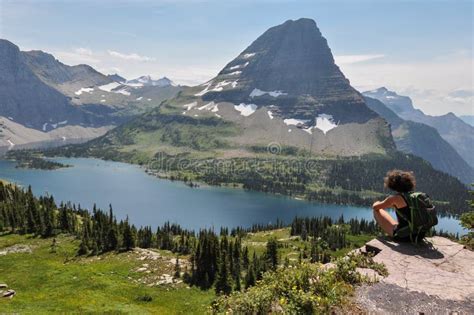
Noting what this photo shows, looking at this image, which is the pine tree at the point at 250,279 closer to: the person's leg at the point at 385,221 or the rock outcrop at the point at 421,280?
the person's leg at the point at 385,221

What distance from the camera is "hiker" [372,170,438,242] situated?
1694 cm

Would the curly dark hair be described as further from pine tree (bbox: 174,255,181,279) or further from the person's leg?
pine tree (bbox: 174,255,181,279)

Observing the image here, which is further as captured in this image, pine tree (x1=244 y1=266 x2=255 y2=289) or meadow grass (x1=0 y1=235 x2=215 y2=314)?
pine tree (x1=244 y1=266 x2=255 y2=289)

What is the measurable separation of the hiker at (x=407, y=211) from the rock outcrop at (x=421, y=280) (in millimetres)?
564

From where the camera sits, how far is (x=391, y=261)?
1572 centimetres

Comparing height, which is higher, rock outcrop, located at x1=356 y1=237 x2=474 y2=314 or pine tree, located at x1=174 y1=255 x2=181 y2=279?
rock outcrop, located at x1=356 y1=237 x2=474 y2=314

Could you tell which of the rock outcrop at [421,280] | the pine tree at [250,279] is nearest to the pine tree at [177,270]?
the pine tree at [250,279]

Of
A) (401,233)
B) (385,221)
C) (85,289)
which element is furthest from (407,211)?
(85,289)

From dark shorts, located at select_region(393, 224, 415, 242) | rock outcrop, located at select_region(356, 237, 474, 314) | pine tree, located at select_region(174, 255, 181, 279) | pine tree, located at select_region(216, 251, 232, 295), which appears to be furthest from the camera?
pine tree, located at select_region(216, 251, 232, 295)

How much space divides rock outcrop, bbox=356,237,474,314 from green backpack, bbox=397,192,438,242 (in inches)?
27.1

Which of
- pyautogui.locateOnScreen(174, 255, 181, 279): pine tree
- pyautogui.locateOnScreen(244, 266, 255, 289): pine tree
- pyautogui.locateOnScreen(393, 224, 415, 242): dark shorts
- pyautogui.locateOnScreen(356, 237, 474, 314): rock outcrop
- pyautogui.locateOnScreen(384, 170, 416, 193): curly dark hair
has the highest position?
pyautogui.locateOnScreen(384, 170, 416, 193): curly dark hair

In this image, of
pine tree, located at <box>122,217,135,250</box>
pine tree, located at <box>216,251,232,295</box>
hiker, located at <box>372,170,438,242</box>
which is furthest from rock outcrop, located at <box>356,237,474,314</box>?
pine tree, located at <box>122,217,135,250</box>

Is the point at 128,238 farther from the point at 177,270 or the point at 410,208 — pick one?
the point at 410,208

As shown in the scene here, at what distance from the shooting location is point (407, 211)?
1734 cm
